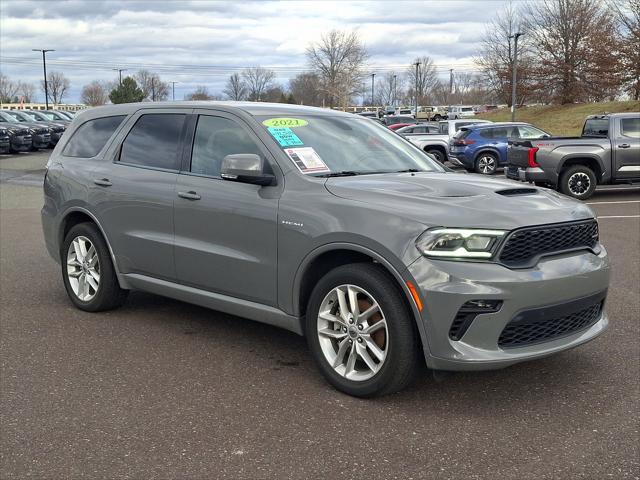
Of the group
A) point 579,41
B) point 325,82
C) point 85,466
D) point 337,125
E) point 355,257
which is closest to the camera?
point 85,466

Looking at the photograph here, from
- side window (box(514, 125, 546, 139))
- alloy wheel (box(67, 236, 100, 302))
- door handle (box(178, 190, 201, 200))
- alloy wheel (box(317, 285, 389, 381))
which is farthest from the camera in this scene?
side window (box(514, 125, 546, 139))

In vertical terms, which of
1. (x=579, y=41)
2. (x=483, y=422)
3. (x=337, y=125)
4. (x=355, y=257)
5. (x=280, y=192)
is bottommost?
(x=483, y=422)

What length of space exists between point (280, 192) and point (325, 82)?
Result: 261 feet

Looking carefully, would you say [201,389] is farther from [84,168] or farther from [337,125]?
[84,168]

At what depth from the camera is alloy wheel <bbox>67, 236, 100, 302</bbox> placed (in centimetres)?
571

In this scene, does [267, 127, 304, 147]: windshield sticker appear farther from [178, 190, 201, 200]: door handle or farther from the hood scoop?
the hood scoop

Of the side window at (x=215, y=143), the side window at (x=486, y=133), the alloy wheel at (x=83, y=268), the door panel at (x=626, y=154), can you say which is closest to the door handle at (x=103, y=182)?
the alloy wheel at (x=83, y=268)

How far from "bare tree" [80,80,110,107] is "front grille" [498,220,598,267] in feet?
340

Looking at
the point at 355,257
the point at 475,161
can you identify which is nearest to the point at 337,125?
the point at 355,257

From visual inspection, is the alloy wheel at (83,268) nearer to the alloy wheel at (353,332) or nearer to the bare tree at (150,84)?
the alloy wheel at (353,332)

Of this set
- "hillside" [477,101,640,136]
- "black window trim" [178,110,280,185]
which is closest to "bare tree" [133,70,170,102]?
"hillside" [477,101,640,136]

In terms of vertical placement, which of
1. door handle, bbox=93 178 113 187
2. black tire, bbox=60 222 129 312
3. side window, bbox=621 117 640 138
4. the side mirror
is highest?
side window, bbox=621 117 640 138

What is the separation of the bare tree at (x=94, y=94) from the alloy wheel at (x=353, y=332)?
4063 inches

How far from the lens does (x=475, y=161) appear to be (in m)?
20.7
